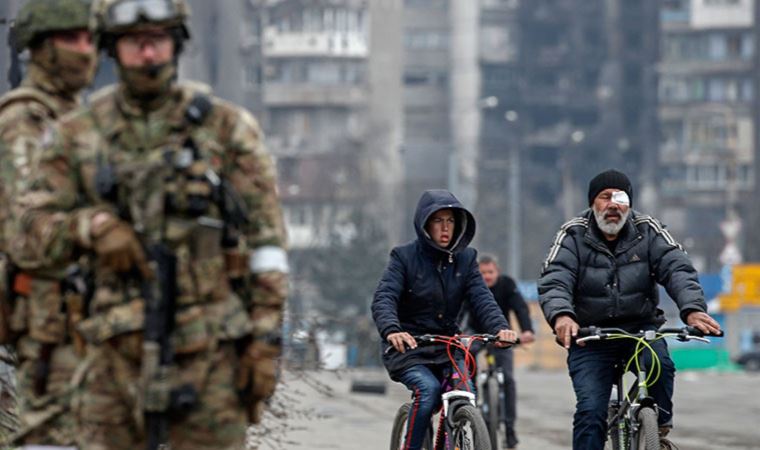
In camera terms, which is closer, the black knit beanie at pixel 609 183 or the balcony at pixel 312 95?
the black knit beanie at pixel 609 183

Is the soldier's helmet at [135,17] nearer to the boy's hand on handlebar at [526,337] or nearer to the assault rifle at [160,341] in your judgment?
the assault rifle at [160,341]

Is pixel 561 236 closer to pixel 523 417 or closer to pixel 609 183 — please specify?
pixel 609 183

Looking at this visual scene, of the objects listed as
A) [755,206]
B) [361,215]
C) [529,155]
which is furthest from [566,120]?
[361,215]

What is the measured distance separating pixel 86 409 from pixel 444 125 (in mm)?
117514

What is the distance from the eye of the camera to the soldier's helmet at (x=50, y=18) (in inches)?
292

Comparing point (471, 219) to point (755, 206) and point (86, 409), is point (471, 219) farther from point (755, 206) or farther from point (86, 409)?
point (755, 206)

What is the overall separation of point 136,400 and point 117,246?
46 cm

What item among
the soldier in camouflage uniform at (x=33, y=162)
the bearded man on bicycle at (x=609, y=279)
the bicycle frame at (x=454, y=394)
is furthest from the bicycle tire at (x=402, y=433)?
the soldier in camouflage uniform at (x=33, y=162)

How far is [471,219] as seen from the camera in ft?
34.8

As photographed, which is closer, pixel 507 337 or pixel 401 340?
pixel 401 340

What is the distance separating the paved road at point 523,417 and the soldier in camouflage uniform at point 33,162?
609 cm

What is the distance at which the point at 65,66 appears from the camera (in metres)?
7.53

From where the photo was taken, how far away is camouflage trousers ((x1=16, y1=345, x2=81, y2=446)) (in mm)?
6664

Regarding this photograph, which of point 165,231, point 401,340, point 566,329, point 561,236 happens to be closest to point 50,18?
point 165,231
